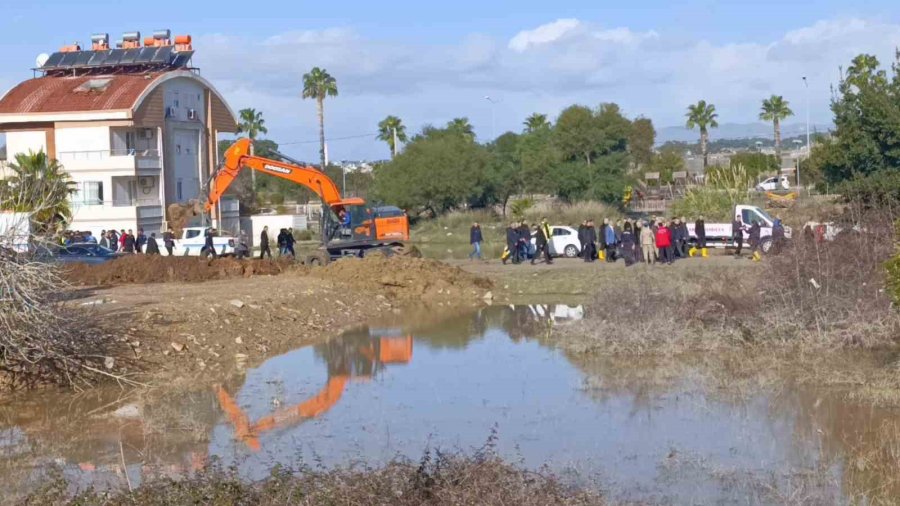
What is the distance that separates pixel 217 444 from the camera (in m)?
14.6

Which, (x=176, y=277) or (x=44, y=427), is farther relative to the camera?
(x=176, y=277)

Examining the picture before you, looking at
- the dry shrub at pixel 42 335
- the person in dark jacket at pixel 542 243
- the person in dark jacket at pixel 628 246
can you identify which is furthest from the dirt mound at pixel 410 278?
the dry shrub at pixel 42 335

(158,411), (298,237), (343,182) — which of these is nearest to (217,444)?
(158,411)

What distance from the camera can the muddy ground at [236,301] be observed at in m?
21.4

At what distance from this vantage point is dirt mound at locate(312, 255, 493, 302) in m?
32.8

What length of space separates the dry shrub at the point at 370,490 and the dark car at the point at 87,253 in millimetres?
27277

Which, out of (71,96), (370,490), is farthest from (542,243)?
(71,96)

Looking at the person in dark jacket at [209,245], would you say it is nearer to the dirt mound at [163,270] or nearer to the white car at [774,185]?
the dirt mound at [163,270]

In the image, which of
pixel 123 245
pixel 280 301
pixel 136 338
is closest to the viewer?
pixel 136 338

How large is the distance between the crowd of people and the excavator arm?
579 centimetres

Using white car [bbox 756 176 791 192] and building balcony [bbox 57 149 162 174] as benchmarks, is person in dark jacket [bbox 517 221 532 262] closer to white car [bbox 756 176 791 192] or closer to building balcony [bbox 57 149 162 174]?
building balcony [bbox 57 149 162 174]

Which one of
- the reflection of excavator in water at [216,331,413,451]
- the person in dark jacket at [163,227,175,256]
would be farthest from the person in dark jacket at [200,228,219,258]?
the reflection of excavator in water at [216,331,413,451]

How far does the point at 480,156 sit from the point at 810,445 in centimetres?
6080

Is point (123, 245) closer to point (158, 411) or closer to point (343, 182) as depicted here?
point (158, 411)
